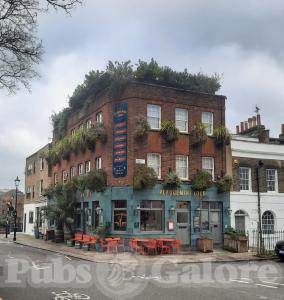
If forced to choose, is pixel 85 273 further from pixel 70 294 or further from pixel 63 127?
pixel 63 127

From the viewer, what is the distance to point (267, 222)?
3098 cm

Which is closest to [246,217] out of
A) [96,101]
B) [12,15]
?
[96,101]

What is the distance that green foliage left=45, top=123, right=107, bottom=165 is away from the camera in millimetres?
29438

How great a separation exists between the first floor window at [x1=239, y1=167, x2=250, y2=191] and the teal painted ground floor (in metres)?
1.53

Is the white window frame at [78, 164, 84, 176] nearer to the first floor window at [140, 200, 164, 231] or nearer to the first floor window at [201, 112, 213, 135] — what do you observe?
the first floor window at [140, 200, 164, 231]

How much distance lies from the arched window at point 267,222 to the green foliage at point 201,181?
16.8 feet

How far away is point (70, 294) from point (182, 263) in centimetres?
1042

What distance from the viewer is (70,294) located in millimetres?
12008

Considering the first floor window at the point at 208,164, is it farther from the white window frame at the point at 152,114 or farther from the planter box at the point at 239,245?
the planter box at the point at 239,245

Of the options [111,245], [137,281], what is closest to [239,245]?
[111,245]

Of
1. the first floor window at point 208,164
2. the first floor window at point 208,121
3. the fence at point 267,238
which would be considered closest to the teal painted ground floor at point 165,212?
the first floor window at point 208,164

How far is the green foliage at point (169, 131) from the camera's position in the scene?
92.1 feet

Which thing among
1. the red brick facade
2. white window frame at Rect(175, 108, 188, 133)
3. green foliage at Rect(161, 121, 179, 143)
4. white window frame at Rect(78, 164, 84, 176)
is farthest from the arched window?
white window frame at Rect(78, 164, 84, 176)

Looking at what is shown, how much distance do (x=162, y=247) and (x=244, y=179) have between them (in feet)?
28.1
